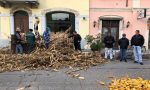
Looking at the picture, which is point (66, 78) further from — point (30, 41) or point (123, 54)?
point (123, 54)

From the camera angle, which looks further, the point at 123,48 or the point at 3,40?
the point at 3,40

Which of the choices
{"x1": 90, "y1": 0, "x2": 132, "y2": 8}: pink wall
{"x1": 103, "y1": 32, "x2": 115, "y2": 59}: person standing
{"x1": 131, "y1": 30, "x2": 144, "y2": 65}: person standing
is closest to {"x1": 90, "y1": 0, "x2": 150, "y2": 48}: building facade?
{"x1": 90, "y1": 0, "x2": 132, "y2": 8}: pink wall

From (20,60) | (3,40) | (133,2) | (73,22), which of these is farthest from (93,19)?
(20,60)

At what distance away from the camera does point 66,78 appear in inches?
480

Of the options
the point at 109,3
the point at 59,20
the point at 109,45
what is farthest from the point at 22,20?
the point at 109,45

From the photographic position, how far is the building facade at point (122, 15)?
23.4 meters

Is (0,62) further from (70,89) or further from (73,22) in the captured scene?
(73,22)

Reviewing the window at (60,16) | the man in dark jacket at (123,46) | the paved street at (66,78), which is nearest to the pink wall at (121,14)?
the window at (60,16)

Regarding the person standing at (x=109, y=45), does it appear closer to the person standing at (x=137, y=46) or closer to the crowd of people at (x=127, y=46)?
the crowd of people at (x=127, y=46)

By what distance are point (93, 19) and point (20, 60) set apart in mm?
10139

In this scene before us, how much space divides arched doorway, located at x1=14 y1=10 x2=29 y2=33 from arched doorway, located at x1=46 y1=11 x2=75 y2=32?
4.94 feet

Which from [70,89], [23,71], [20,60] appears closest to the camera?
[70,89]

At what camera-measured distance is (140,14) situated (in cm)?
2342

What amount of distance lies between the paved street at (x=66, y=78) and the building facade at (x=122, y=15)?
28.7 ft
